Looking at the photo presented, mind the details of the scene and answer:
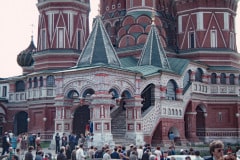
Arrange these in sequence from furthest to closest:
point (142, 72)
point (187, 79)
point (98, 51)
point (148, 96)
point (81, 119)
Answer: point (187, 79)
point (81, 119)
point (148, 96)
point (142, 72)
point (98, 51)

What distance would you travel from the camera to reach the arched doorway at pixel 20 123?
41438 millimetres

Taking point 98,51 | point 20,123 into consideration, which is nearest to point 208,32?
point 98,51

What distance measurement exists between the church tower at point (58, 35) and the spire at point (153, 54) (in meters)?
7.45

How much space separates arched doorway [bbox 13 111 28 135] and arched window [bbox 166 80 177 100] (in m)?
16.0

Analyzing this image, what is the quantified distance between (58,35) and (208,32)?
13.3 meters

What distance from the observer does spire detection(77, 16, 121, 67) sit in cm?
2750

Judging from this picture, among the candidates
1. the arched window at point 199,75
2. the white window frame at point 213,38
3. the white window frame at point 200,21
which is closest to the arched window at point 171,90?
the arched window at point 199,75

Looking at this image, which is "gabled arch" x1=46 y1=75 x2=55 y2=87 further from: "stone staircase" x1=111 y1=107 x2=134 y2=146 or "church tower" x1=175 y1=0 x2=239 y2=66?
"church tower" x1=175 y1=0 x2=239 y2=66

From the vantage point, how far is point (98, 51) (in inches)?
1095

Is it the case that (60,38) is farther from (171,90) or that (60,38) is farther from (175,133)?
(175,133)

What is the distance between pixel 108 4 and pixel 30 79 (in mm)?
11098

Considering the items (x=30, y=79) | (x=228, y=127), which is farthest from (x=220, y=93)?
(x=30, y=79)

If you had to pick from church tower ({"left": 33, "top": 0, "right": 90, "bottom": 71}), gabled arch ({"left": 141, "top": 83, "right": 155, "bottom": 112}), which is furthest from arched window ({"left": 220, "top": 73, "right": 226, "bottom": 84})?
church tower ({"left": 33, "top": 0, "right": 90, "bottom": 71})

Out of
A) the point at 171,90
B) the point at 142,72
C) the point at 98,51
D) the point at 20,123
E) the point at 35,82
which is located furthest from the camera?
the point at 20,123
